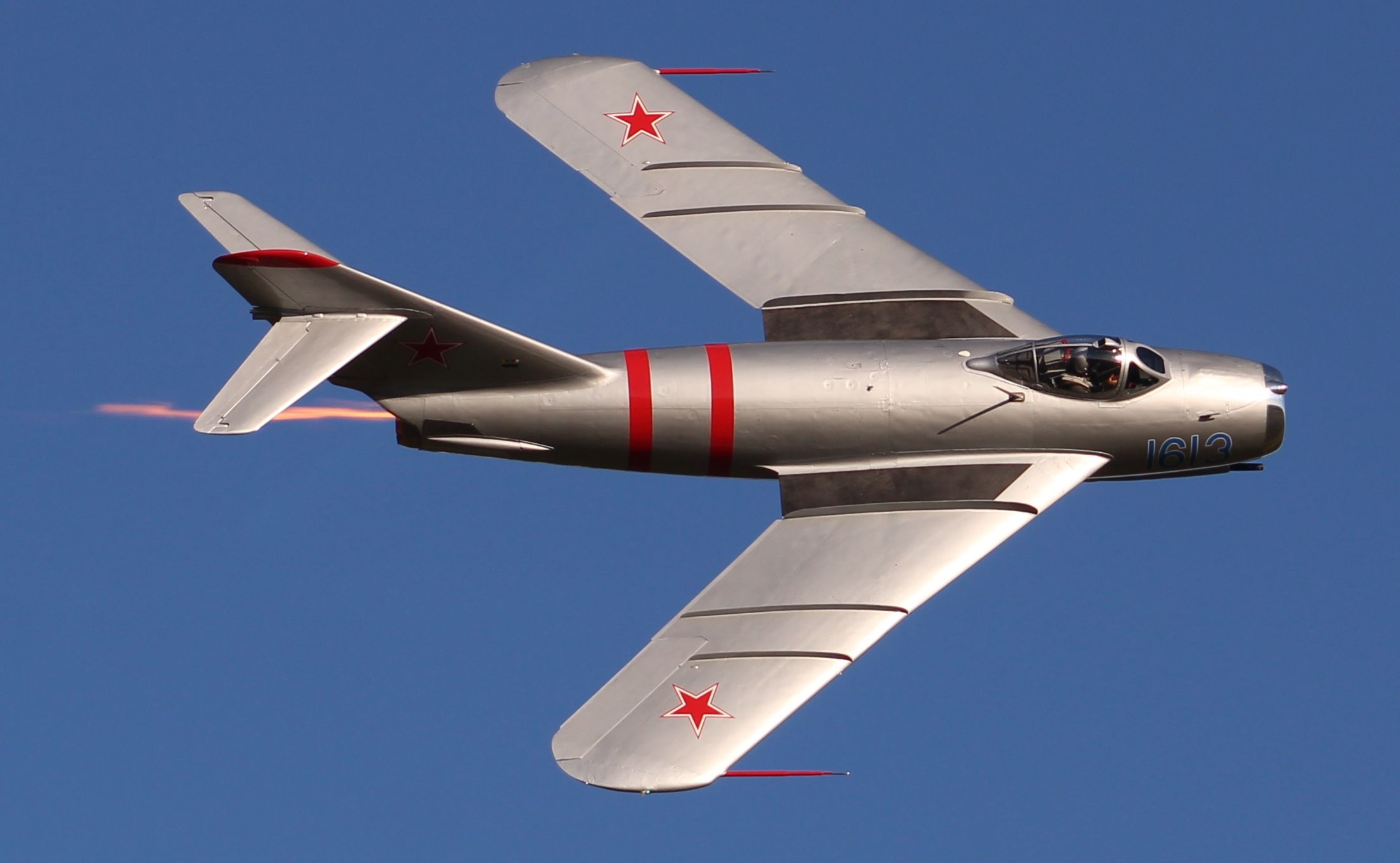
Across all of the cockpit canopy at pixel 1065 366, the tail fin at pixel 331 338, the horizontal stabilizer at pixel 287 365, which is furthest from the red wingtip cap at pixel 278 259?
the cockpit canopy at pixel 1065 366

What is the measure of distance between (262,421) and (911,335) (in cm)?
963

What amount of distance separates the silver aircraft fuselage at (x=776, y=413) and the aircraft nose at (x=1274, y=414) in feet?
4.25

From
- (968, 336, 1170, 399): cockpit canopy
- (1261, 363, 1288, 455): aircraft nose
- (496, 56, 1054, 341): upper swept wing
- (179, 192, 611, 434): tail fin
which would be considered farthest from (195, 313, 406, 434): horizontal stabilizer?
(1261, 363, 1288, 455): aircraft nose

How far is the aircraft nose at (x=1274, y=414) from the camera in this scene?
35281mm

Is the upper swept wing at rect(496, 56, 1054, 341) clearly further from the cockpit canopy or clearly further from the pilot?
the pilot

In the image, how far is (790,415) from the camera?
34.2m

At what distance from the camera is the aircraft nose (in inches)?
1389

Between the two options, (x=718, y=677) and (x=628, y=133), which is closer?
(x=718, y=677)

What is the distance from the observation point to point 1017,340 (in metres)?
35.2

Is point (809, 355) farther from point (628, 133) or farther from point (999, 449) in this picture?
point (628, 133)

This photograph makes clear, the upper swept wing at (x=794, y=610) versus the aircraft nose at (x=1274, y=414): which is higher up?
the aircraft nose at (x=1274, y=414)

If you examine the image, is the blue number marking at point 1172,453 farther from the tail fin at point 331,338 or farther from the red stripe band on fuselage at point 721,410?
the tail fin at point 331,338

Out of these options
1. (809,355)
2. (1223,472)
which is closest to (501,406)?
(809,355)

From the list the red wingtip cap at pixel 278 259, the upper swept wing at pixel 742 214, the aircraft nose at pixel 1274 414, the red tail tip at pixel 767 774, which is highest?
the upper swept wing at pixel 742 214
